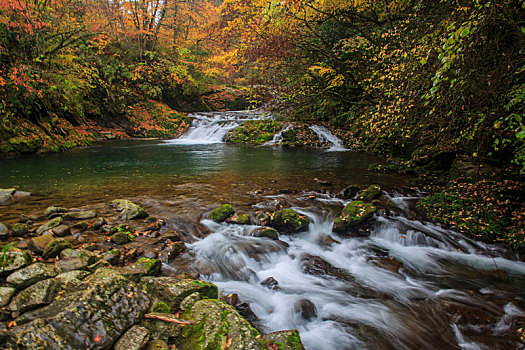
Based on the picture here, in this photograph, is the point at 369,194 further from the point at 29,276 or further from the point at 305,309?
the point at 29,276

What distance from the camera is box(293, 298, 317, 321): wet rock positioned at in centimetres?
319

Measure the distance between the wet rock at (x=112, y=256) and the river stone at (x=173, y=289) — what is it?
0.93m

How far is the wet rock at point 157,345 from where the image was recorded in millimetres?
1975

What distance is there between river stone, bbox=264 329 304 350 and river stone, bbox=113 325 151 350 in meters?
1.02

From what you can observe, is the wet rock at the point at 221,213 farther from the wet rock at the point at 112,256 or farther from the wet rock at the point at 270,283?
the wet rock at the point at 112,256

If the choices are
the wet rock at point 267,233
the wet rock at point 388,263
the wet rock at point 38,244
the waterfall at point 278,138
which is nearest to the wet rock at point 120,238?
the wet rock at point 38,244

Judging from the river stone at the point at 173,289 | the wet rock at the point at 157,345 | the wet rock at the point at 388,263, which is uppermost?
the river stone at the point at 173,289

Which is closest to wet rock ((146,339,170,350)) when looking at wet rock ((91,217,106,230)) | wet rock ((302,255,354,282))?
wet rock ((302,255,354,282))

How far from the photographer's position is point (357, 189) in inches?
272

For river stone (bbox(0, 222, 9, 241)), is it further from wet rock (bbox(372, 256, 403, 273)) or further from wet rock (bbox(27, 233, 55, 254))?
wet rock (bbox(372, 256, 403, 273))

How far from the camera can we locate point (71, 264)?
283 centimetres

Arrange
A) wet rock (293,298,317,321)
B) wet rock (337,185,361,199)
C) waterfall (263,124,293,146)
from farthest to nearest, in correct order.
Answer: waterfall (263,124,293,146) → wet rock (337,185,361,199) → wet rock (293,298,317,321)

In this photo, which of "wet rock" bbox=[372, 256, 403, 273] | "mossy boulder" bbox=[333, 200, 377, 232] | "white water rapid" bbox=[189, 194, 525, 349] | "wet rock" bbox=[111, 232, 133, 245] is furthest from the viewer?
"mossy boulder" bbox=[333, 200, 377, 232]

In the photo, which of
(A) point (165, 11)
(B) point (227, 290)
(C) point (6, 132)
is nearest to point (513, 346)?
(B) point (227, 290)
